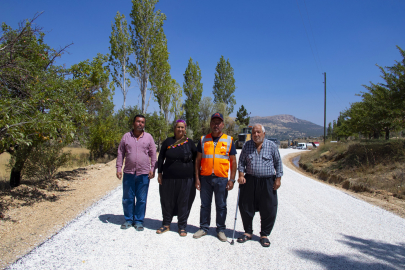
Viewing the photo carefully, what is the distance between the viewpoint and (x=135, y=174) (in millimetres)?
4621

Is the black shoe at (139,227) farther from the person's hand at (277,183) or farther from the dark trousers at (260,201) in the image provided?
the person's hand at (277,183)

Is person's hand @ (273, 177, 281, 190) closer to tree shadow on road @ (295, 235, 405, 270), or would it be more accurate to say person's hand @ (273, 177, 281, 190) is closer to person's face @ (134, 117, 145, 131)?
tree shadow on road @ (295, 235, 405, 270)

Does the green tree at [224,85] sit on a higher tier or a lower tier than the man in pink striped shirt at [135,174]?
higher

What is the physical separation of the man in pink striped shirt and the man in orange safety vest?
104 cm

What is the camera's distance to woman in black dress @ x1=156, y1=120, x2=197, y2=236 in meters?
4.38

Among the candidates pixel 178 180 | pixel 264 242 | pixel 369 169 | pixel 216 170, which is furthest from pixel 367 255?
pixel 369 169

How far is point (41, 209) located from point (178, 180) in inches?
181

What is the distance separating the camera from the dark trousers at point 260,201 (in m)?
4.04

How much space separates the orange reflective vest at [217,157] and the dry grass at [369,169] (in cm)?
776

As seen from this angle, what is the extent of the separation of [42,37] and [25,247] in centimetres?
721

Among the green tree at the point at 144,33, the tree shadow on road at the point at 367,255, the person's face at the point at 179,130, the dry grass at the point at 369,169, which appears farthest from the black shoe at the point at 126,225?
the green tree at the point at 144,33

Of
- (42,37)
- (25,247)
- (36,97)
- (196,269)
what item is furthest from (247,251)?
(42,37)

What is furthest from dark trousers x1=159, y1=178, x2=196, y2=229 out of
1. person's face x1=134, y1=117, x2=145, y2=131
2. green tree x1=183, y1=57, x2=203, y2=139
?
green tree x1=183, y1=57, x2=203, y2=139

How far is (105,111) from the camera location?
65.3ft
